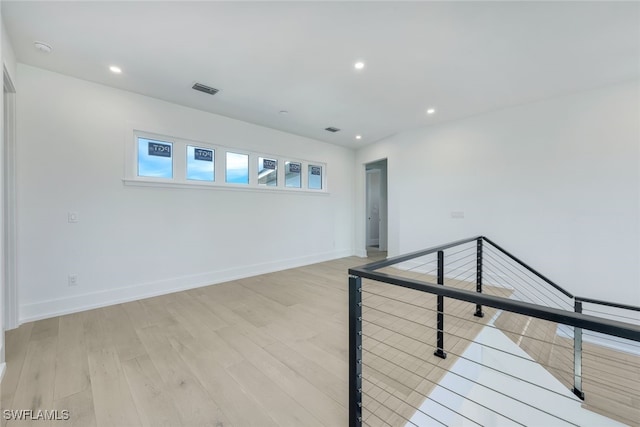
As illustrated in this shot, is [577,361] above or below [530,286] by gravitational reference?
below

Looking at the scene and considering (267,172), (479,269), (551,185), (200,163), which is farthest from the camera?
(267,172)

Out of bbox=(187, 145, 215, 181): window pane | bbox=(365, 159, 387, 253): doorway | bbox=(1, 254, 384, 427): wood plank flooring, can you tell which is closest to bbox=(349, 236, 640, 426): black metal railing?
bbox=(1, 254, 384, 427): wood plank flooring

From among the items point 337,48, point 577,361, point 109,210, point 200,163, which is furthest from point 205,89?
point 577,361

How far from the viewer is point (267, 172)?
5.06m

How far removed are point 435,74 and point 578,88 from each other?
2045 millimetres

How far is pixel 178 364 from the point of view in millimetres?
2090

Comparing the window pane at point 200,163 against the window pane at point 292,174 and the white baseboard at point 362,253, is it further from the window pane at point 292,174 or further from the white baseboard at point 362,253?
the white baseboard at point 362,253

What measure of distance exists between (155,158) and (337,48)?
9.76ft

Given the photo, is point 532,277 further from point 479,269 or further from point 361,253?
point 361,253

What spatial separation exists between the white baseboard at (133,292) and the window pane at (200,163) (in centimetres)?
158

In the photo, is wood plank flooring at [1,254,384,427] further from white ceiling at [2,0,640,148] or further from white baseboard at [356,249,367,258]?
white baseboard at [356,249,367,258]

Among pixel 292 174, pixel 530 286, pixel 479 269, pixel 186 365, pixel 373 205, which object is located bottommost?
pixel 186 365

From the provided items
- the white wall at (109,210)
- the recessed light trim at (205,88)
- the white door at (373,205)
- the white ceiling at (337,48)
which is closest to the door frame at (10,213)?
the white wall at (109,210)

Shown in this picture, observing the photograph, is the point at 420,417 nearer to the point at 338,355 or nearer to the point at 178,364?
the point at 338,355
